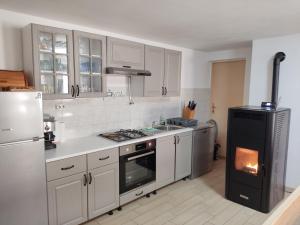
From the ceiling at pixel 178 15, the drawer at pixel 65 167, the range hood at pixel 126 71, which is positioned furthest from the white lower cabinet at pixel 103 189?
the ceiling at pixel 178 15

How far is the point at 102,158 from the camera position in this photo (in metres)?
2.47

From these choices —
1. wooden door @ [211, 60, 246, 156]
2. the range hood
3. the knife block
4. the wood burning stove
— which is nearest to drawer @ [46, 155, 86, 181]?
the range hood

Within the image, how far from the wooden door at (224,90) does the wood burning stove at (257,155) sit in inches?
61.2

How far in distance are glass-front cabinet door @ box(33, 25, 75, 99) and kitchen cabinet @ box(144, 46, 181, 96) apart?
1.17m

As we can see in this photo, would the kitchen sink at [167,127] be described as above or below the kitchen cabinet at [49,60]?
below

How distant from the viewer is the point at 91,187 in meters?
2.41

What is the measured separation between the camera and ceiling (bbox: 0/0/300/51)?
1981 mm

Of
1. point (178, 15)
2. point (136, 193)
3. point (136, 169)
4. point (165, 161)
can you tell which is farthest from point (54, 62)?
point (165, 161)

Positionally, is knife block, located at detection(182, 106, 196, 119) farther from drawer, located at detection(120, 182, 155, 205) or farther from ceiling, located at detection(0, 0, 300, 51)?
drawer, located at detection(120, 182, 155, 205)

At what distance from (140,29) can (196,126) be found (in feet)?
6.11

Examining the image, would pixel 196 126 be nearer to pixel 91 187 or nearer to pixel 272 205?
pixel 272 205

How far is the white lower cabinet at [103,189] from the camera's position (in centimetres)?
242

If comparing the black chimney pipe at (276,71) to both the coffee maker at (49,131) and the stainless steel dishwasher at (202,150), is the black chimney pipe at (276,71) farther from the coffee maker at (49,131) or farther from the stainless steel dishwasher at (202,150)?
the coffee maker at (49,131)

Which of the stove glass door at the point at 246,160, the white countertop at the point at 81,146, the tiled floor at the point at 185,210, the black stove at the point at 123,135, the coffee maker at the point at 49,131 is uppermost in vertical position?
the coffee maker at the point at 49,131
